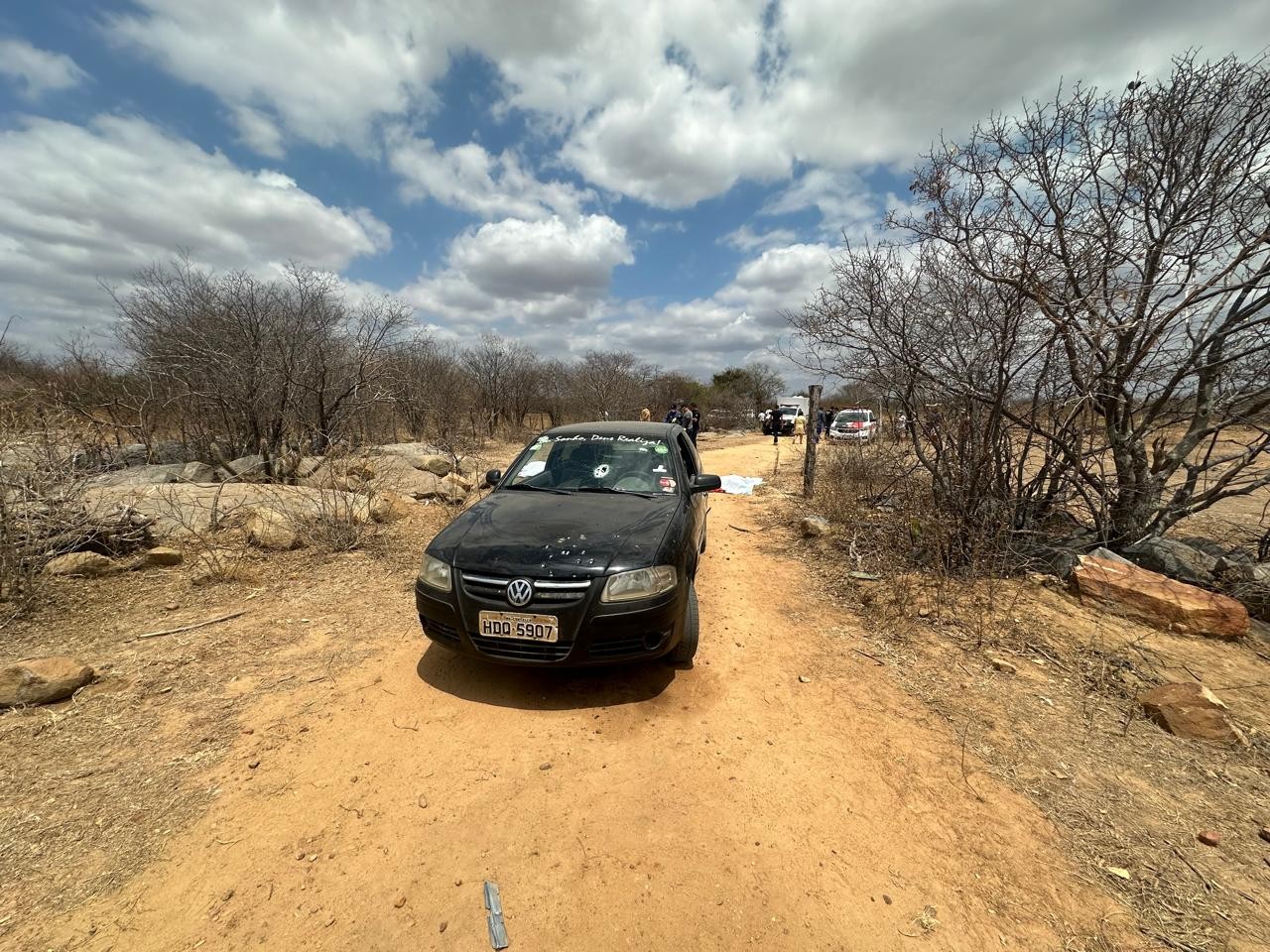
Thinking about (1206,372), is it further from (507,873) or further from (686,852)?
(507,873)

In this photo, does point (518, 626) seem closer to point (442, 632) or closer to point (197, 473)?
point (442, 632)

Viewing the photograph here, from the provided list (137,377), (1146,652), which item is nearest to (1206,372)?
(1146,652)

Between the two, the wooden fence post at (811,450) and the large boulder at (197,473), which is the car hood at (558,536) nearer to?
the wooden fence post at (811,450)

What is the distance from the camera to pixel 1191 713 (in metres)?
2.79

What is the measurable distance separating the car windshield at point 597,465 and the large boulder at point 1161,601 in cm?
378

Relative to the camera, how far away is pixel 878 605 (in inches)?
174

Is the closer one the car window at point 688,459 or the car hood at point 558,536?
the car hood at point 558,536

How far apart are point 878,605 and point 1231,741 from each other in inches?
80.7

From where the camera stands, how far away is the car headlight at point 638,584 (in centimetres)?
278

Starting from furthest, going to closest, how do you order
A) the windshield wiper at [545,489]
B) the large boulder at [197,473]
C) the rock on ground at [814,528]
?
the large boulder at [197,473]
the rock on ground at [814,528]
the windshield wiper at [545,489]

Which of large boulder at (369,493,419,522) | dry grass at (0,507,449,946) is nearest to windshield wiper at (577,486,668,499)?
dry grass at (0,507,449,946)

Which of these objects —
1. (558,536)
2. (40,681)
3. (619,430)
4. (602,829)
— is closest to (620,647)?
(558,536)

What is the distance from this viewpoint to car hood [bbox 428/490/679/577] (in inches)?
111

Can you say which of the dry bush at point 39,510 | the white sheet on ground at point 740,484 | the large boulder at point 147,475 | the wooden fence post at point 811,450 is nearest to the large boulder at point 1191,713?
the wooden fence post at point 811,450
